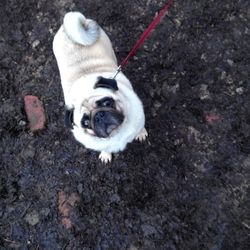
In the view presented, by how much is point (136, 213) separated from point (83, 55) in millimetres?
1306

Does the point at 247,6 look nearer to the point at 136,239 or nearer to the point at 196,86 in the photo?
the point at 196,86

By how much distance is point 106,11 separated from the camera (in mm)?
4141

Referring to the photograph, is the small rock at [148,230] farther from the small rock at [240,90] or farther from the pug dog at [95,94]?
the small rock at [240,90]

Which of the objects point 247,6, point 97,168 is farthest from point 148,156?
point 247,6

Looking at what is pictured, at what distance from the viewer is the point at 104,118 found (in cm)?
283

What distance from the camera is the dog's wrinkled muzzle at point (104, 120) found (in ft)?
9.29

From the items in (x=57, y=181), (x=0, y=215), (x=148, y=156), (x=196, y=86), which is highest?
(x=196, y=86)

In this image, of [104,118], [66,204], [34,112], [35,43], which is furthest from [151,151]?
[35,43]

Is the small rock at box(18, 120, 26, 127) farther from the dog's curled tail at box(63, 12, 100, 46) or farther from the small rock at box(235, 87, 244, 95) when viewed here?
the small rock at box(235, 87, 244, 95)

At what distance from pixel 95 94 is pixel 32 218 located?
128 centimetres

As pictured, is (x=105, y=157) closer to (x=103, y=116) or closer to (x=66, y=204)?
(x=66, y=204)

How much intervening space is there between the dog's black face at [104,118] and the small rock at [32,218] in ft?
3.55

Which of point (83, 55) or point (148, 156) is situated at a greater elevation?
point (83, 55)

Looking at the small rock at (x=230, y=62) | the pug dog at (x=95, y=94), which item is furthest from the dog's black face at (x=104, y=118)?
the small rock at (x=230, y=62)
